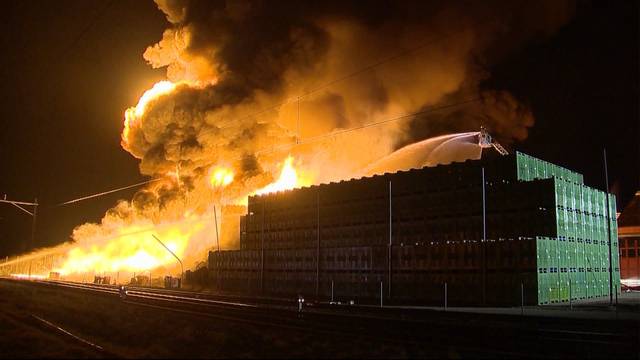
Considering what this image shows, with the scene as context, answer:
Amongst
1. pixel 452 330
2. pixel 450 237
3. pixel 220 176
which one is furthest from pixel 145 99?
pixel 452 330

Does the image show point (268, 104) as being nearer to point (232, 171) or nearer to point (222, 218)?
point (232, 171)

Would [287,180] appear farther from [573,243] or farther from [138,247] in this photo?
[573,243]

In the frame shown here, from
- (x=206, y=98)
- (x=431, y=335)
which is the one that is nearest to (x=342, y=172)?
(x=206, y=98)

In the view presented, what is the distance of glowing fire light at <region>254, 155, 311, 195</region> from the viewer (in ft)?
140

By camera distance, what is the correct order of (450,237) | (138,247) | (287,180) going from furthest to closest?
(138,247) < (287,180) < (450,237)

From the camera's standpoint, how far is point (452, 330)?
1562 centimetres

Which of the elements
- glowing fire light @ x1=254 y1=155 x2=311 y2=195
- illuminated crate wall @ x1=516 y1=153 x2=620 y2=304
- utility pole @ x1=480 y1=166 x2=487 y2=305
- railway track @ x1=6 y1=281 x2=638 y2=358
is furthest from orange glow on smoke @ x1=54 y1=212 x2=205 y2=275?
illuminated crate wall @ x1=516 y1=153 x2=620 y2=304

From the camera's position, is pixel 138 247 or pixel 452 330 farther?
pixel 138 247

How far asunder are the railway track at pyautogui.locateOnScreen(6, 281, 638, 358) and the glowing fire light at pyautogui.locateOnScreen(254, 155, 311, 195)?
62.4ft

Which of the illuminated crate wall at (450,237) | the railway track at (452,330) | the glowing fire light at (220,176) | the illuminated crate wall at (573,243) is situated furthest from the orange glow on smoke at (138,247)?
the illuminated crate wall at (573,243)

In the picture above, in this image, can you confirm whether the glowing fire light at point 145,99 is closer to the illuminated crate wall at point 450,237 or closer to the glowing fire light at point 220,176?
the glowing fire light at point 220,176

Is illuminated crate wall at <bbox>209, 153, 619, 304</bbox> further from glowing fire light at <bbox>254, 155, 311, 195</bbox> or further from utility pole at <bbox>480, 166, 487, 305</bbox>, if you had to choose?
glowing fire light at <bbox>254, 155, 311, 195</bbox>

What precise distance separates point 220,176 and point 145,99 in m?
11.2

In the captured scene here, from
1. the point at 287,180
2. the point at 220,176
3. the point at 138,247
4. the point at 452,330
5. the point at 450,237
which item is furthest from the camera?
the point at 138,247
